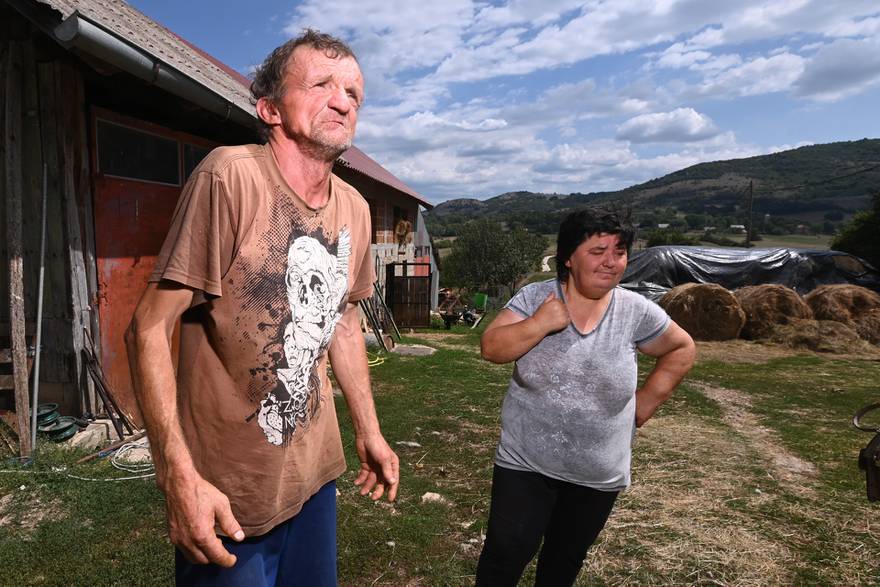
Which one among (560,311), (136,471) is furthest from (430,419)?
(560,311)

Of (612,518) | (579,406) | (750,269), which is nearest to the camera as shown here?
(579,406)

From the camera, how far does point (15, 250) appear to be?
13.8ft

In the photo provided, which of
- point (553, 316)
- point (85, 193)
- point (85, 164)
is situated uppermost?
point (85, 164)

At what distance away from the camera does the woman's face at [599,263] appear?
214 cm

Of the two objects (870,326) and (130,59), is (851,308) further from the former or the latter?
(130,59)

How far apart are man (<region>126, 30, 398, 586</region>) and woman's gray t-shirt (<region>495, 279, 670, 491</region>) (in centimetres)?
87

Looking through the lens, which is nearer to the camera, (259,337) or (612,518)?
(259,337)

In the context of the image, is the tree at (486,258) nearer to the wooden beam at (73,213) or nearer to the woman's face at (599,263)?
the wooden beam at (73,213)

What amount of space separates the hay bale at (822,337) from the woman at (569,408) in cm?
1193

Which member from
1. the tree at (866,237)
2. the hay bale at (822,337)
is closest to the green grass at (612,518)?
the hay bale at (822,337)

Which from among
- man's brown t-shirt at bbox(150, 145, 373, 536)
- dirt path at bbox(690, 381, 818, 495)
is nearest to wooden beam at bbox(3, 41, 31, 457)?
man's brown t-shirt at bbox(150, 145, 373, 536)

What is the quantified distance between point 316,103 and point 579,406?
1.46 m

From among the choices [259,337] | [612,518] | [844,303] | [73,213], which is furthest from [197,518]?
[844,303]

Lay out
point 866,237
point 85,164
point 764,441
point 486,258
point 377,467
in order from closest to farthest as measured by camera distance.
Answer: point 377,467 < point 85,164 < point 764,441 < point 866,237 < point 486,258
